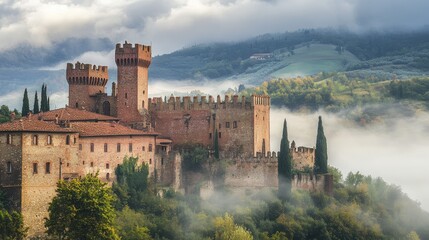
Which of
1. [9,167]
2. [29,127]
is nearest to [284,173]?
[29,127]

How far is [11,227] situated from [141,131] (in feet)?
79.8

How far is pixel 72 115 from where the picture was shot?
97.2 metres

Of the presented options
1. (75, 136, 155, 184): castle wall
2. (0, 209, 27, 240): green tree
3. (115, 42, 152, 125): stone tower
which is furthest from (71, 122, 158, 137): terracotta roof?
(0, 209, 27, 240): green tree

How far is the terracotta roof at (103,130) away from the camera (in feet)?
298

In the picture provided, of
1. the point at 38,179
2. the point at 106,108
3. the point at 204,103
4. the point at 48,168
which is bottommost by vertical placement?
the point at 38,179

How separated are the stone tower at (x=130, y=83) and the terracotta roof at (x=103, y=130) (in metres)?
5.94

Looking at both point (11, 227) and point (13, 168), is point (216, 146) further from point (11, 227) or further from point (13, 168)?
point (11, 227)

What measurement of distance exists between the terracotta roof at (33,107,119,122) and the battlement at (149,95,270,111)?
6205 mm

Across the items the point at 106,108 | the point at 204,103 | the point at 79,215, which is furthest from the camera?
the point at 106,108

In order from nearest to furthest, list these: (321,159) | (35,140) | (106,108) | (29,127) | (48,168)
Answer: (29,127) < (35,140) < (48,168) < (321,159) < (106,108)

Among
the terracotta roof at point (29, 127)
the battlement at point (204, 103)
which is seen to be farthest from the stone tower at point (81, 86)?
the terracotta roof at point (29, 127)

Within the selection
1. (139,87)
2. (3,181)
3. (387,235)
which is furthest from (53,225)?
(387,235)

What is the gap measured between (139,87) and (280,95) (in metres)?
88.7

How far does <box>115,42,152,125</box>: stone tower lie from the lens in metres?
104
